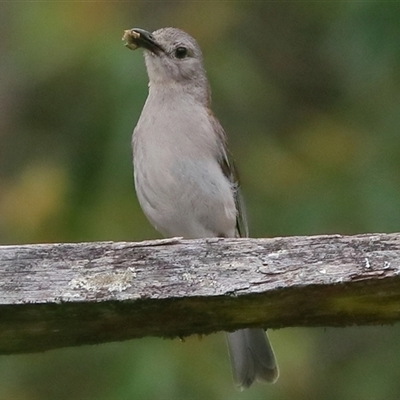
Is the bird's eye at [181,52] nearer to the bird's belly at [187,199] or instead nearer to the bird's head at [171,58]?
the bird's head at [171,58]

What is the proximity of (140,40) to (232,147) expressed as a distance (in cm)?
152

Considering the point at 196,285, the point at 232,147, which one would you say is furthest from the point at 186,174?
the point at 196,285

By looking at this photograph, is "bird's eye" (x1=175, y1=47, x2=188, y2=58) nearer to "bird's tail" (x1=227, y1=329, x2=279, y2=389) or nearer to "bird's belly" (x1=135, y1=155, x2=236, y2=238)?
"bird's belly" (x1=135, y1=155, x2=236, y2=238)

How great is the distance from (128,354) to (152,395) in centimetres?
32

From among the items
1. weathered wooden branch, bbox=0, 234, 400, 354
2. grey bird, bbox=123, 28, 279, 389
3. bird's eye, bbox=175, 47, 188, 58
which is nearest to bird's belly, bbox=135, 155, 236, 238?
grey bird, bbox=123, 28, 279, 389

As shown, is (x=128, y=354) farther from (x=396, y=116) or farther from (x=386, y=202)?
(x=396, y=116)

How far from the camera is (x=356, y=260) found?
245cm

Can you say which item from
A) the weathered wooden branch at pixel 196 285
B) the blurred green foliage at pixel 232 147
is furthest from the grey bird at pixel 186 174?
the weathered wooden branch at pixel 196 285

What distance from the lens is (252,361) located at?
13.9 feet

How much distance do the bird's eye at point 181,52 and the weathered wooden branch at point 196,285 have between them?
2.50m

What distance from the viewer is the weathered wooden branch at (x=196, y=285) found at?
2.42 m

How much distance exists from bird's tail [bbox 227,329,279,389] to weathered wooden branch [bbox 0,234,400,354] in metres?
1.67

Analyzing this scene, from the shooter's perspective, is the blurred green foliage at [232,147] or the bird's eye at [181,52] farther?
the blurred green foliage at [232,147]

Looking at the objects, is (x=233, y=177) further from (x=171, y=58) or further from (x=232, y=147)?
(x=232, y=147)
